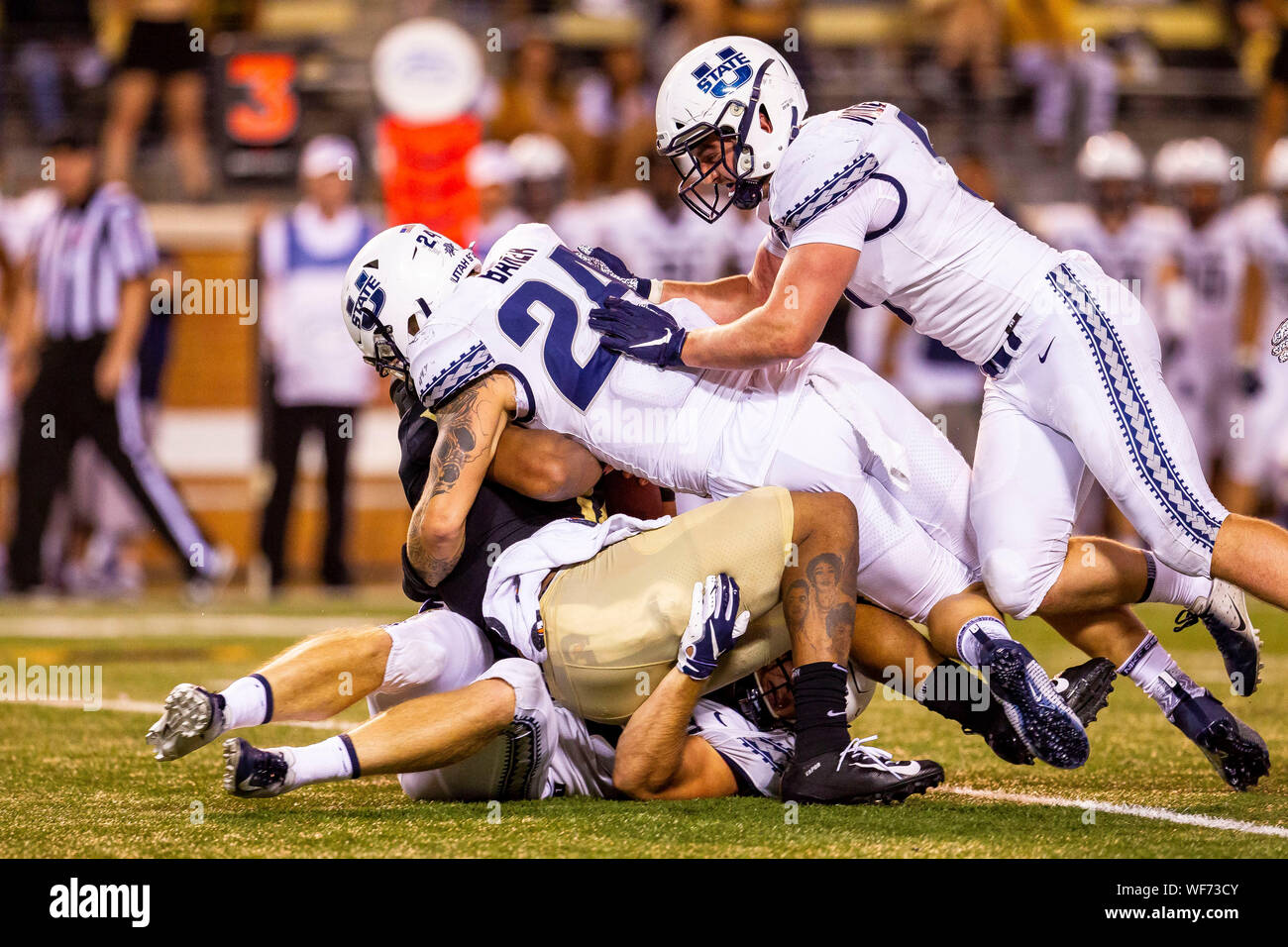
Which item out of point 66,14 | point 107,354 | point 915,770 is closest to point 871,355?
point 107,354

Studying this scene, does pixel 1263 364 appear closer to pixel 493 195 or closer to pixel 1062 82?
pixel 1062 82

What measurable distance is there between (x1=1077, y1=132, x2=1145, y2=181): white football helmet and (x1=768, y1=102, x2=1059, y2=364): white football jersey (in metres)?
6.54

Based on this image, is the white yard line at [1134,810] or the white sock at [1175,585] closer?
the white yard line at [1134,810]

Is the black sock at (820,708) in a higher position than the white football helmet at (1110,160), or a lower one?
lower

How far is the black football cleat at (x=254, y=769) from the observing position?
141 inches

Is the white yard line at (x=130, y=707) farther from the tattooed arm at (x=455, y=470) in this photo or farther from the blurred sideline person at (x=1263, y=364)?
the blurred sideline person at (x=1263, y=364)

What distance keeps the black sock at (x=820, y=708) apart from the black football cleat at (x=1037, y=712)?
1.18 ft

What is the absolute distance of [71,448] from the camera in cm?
919

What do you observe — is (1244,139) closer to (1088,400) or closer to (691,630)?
(1088,400)

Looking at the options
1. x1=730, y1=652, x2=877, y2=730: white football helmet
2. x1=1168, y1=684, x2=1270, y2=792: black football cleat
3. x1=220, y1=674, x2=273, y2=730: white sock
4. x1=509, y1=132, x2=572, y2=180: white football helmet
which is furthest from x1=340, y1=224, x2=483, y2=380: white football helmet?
x1=509, y1=132, x2=572, y2=180: white football helmet

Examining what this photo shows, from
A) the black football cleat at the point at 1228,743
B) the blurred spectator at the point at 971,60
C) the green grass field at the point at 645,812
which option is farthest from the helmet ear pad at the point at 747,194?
the blurred spectator at the point at 971,60

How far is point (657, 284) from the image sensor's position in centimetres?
473

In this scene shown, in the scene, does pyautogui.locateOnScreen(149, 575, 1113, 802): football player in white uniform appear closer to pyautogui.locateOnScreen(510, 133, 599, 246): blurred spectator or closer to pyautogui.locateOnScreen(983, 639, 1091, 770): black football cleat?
pyautogui.locateOnScreen(983, 639, 1091, 770): black football cleat

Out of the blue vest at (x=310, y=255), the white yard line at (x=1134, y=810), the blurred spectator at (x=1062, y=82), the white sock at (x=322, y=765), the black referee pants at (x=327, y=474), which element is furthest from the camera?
the blurred spectator at (x=1062, y=82)
